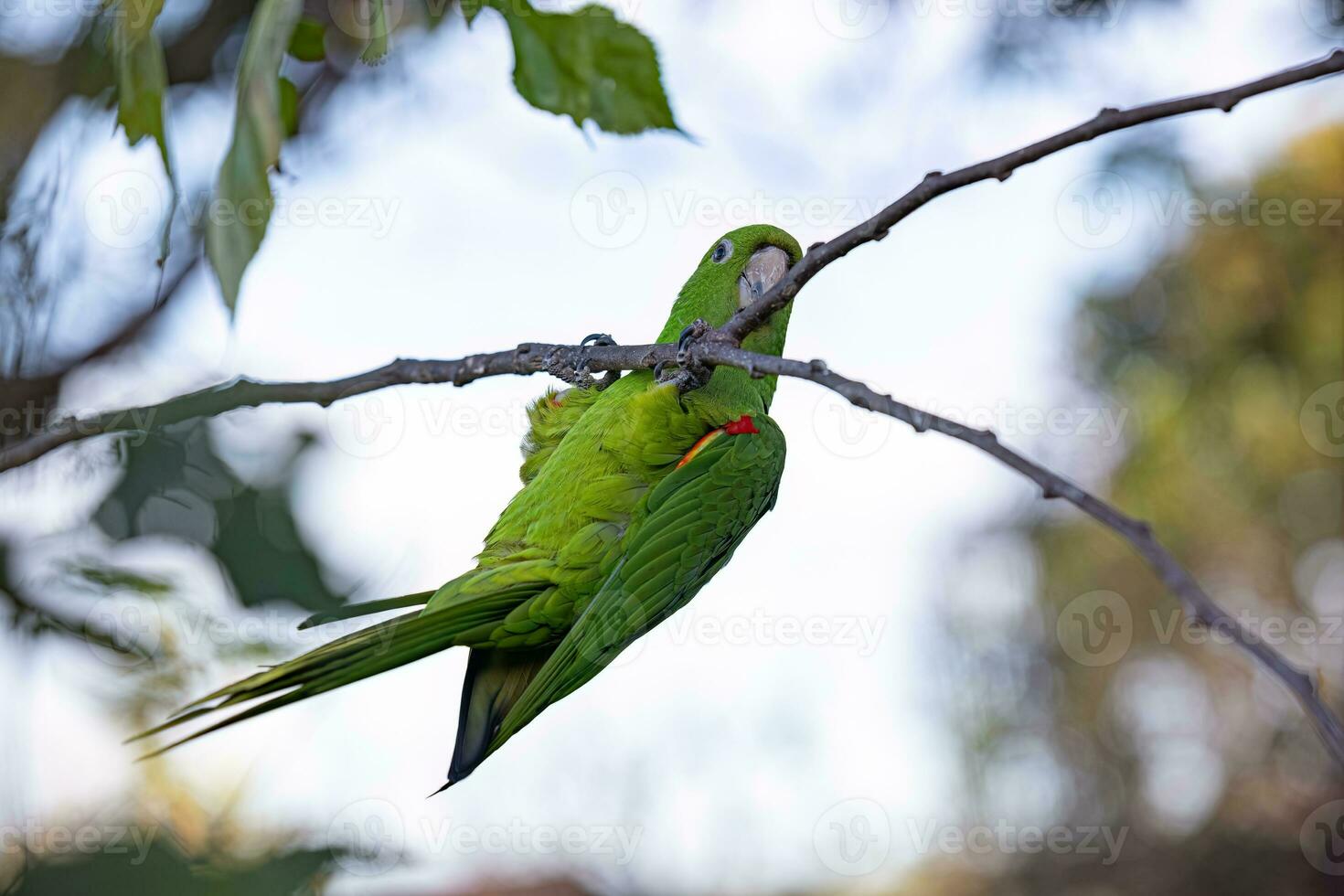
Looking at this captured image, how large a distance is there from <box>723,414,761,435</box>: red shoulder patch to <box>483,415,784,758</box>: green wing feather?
13 millimetres

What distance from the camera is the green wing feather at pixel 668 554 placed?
5.30ft

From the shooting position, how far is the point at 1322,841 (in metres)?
7.92

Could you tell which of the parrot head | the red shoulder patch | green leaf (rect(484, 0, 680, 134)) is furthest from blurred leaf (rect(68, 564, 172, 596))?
the parrot head

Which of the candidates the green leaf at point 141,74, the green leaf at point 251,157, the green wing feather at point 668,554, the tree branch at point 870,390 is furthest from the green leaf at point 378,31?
the green wing feather at point 668,554

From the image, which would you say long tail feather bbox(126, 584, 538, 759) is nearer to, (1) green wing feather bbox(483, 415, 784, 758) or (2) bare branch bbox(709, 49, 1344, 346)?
(1) green wing feather bbox(483, 415, 784, 758)

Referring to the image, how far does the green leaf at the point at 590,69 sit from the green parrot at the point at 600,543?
0.42 m

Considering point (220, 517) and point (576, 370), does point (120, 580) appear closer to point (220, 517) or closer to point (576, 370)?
point (220, 517)

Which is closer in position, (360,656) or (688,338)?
(360,656)

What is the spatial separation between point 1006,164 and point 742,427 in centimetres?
100

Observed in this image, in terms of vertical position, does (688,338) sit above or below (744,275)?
below

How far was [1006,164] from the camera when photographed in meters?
0.99

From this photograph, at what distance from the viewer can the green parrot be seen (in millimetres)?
1622

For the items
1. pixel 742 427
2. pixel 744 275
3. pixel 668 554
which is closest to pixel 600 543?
pixel 668 554

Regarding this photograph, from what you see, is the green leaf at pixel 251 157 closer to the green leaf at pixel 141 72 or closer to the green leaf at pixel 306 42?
the green leaf at pixel 141 72
